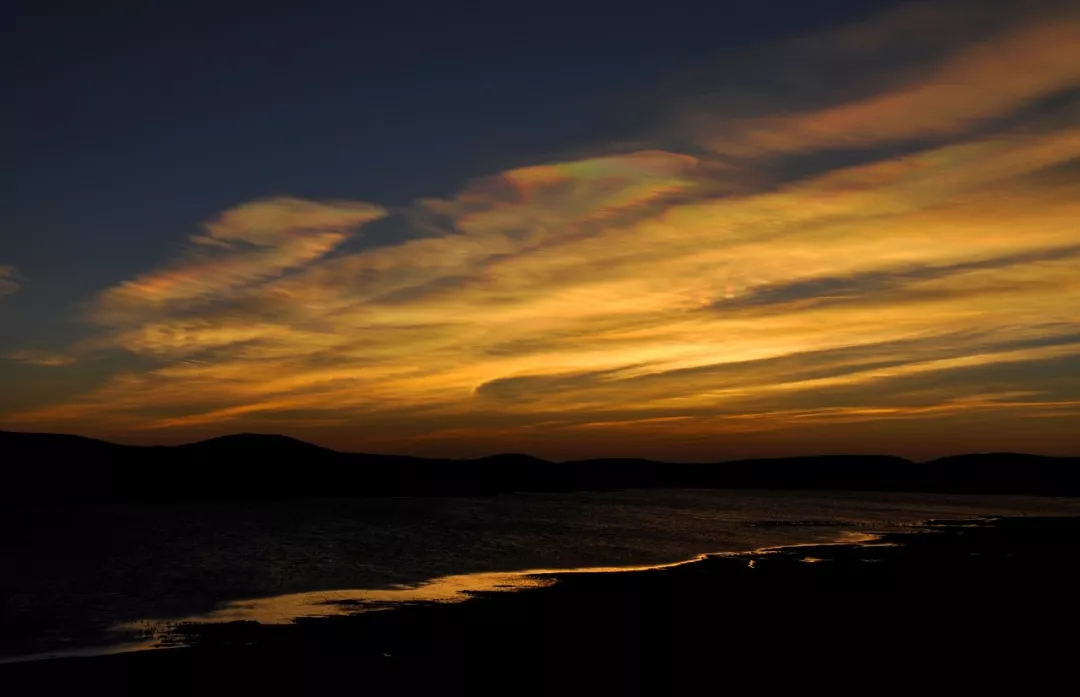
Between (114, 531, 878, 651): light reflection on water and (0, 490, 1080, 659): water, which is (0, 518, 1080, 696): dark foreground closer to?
(114, 531, 878, 651): light reflection on water

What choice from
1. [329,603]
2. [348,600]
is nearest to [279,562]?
[348,600]

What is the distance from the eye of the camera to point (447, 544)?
58.0 meters

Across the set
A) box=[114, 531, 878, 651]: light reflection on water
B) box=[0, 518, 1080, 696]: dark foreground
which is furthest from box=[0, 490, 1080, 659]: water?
box=[0, 518, 1080, 696]: dark foreground

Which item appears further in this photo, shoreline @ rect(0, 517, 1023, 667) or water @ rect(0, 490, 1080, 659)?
water @ rect(0, 490, 1080, 659)

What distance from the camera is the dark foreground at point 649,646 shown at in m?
17.4

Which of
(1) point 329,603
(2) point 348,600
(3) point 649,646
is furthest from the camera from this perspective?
(2) point 348,600

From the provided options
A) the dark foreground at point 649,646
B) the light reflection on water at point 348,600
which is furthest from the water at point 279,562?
the dark foreground at point 649,646

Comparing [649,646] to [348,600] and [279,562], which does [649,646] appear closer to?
[348,600]

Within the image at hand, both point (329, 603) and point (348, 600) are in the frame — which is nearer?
point (329, 603)

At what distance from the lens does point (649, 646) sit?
68.4 feet

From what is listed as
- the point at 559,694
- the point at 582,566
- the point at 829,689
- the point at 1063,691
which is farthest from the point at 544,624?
the point at 582,566

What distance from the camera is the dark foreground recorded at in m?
17.4

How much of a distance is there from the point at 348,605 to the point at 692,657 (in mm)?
14102

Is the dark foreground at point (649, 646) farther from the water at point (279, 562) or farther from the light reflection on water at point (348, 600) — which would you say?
the water at point (279, 562)
